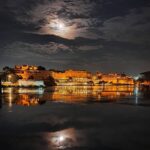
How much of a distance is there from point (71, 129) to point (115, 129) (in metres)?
2.21

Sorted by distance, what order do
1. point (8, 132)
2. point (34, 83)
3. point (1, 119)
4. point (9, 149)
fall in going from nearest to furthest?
point (9, 149) < point (8, 132) < point (1, 119) < point (34, 83)

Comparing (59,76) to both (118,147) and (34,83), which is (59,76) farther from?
(118,147)

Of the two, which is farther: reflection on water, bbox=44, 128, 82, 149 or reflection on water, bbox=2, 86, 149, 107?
reflection on water, bbox=2, 86, 149, 107

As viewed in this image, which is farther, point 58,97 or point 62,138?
point 58,97

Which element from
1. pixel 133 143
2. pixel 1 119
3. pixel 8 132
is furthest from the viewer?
pixel 1 119

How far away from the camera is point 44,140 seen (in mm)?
12289

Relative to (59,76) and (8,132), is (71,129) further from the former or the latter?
(59,76)

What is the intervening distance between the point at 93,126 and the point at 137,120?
12.0 feet

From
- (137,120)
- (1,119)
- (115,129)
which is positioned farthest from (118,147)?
(1,119)

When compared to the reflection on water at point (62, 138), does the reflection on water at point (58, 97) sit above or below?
above

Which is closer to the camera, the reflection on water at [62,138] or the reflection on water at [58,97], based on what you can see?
the reflection on water at [62,138]

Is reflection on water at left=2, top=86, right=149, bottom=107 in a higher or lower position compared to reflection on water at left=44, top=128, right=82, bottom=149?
higher

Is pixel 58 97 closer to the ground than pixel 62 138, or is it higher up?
higher up

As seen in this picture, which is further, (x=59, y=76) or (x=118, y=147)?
(x=59, y=76)
